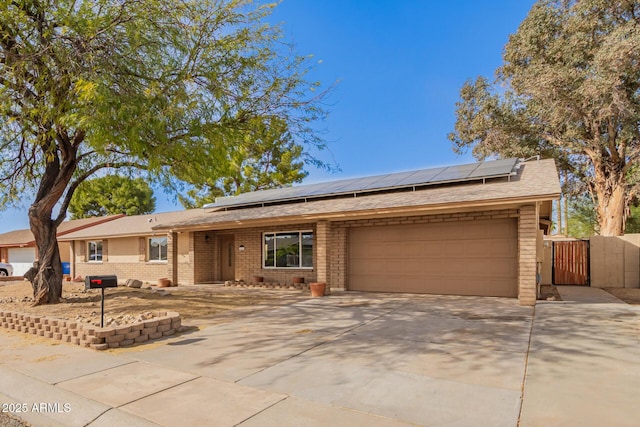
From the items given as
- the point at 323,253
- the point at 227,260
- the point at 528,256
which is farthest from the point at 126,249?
the point at 528,256

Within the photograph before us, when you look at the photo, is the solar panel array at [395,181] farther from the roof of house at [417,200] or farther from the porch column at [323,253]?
the porch column at [323,253]

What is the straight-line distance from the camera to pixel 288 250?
15320 mm

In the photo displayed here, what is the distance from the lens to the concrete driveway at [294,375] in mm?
3748

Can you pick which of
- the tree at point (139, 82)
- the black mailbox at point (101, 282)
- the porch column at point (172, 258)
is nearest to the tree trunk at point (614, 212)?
the tree at point (139, 82)

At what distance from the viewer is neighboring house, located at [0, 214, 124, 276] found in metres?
29.7

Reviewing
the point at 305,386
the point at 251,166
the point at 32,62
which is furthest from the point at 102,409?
the point at 251,166

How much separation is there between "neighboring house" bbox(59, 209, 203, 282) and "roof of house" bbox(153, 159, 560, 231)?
4.49m

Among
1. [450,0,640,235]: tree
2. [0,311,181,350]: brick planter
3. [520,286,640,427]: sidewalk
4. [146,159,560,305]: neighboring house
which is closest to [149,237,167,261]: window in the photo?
[146,159,560,305]: neighboring house

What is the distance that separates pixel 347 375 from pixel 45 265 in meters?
9.83

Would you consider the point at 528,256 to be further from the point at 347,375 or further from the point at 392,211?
the point at 347,375

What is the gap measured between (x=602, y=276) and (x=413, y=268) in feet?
24.7

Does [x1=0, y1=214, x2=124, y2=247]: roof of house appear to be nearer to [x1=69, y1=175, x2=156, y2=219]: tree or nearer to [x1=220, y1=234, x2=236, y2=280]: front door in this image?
[x1=69, y1=175, x2=156, y2=219]: tree

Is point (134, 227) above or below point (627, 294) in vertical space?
above

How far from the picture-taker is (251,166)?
96.2ft
